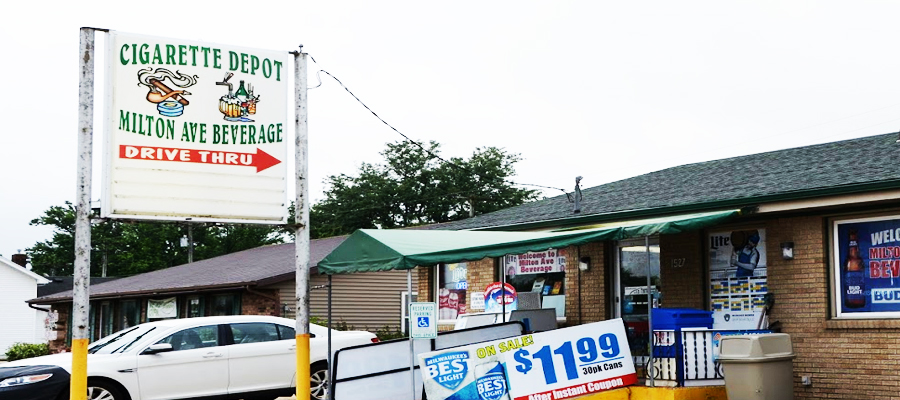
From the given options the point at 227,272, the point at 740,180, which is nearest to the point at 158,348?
the point at 740,180

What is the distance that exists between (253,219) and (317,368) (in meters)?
4.26

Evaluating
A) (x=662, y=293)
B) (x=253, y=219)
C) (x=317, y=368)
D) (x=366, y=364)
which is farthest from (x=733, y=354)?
(x=317, y=368)

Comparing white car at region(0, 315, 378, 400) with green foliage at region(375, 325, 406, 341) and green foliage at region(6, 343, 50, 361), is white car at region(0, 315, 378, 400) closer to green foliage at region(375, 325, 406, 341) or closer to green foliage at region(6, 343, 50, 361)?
green foliage at region(375, 325, 406, 341)

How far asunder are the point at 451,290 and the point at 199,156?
8.39m

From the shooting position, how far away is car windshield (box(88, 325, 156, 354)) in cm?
1429

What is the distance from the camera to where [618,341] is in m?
12.0

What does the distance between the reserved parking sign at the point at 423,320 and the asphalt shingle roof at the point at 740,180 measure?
14.1 feet

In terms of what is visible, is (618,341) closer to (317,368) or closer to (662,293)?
(662,293)

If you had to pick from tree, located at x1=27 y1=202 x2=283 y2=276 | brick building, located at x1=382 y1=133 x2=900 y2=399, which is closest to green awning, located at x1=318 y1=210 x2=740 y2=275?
brick building, located at x1=382 y1=133 x2=900 y2=399

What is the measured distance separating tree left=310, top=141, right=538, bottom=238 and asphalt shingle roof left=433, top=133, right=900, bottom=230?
34520 millimetres

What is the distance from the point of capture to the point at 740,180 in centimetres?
1466

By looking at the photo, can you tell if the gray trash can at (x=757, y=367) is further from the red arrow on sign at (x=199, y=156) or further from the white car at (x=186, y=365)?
the white car at (x=186, y=365)

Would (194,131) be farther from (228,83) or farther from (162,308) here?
(162,308)

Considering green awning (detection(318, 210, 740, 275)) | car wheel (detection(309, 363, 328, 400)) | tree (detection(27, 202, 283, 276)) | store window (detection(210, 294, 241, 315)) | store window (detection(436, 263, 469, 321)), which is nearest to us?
green awning (detection(318, 210, 740, 275))
